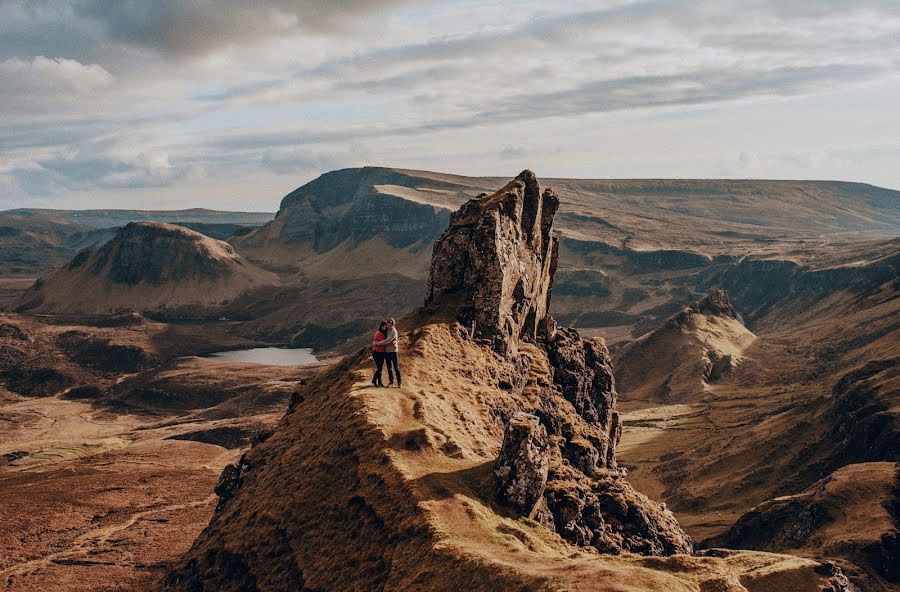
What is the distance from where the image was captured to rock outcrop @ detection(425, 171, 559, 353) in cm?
5106

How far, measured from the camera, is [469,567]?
2856cm

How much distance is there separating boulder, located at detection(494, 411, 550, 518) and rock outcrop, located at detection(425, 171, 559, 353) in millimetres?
15751

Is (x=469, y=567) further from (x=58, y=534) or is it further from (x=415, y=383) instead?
(x=58, y=534)

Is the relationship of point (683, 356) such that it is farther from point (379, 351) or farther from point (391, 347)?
point (379, 351)

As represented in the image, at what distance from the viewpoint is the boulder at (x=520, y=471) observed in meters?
34.2

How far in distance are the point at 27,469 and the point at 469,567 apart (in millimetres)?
109066

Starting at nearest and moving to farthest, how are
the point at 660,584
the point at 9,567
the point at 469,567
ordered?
the point at 660,584 → the point at 469,567 → the point at 9,567

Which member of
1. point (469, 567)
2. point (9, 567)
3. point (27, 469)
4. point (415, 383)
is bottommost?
point (27, 469)

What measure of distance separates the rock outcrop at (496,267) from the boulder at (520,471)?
15.8 meters

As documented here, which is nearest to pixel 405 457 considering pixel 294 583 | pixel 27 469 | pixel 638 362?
pixel 294 583

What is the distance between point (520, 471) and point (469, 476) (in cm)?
235

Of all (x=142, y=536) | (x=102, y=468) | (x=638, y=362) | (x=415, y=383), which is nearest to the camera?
(x=415, y=383)

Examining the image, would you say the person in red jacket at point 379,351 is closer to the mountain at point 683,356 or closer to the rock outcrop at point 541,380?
the rock outcrop at point 541,380

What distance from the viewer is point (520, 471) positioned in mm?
34406
